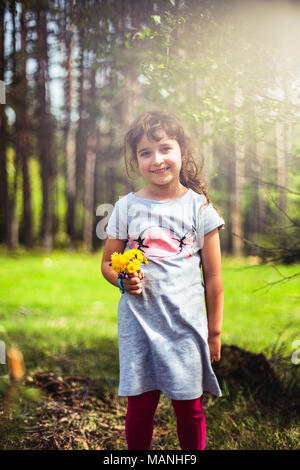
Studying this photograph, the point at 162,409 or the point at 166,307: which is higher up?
the point at 166,307

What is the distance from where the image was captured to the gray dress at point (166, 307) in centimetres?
198

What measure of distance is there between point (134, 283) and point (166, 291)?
0.19 metres

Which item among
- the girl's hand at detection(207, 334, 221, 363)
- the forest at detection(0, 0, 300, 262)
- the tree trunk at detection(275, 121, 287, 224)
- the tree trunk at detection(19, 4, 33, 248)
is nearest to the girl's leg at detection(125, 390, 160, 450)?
the girl's hand at detection(207, 334, 221, 363)

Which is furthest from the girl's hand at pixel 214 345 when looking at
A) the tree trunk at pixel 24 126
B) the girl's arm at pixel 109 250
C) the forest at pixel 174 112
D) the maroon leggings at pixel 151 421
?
the tree trunk at pixel 24 126

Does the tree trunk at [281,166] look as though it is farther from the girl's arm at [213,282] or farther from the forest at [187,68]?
the girl's arm at [213,282]

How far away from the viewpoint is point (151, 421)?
2.12 meters

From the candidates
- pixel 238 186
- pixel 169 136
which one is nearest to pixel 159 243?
pixel 169 136

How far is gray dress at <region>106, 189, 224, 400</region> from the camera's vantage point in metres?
1.98

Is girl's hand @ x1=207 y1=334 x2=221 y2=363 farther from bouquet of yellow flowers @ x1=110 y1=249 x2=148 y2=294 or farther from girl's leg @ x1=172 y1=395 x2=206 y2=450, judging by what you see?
bouquet of yellow flowers @ x1=110 y1=249 x2=148 y2=294

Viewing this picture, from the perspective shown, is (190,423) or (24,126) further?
(24,126)

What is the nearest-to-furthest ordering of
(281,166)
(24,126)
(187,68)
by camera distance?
1. (187,68)
2. (281,166)
3. (24,126)

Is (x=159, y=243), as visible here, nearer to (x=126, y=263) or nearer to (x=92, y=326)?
(x=126, y=263)

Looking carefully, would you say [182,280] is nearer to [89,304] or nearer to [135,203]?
[135,203]
